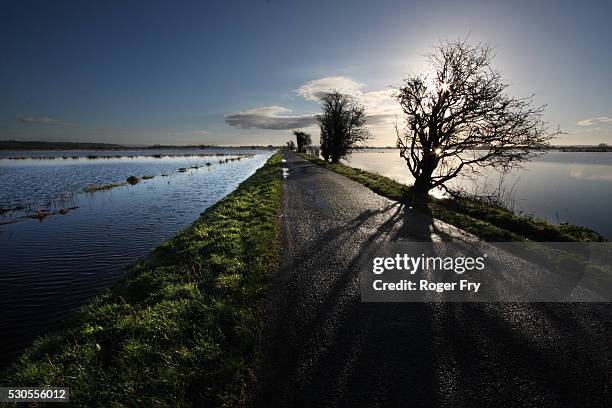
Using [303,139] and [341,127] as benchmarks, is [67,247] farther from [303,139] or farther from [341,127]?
[303,139]

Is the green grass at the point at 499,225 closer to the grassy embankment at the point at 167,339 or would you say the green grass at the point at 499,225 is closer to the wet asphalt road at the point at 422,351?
the wet asphalt road at the point at 422,351

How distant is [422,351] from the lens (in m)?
4.14

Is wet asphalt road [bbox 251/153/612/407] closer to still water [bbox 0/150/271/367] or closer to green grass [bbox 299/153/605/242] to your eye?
green grass [bbox 299/153/605/242]

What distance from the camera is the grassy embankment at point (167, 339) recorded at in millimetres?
3693

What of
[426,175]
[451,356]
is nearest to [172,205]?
[426,175]

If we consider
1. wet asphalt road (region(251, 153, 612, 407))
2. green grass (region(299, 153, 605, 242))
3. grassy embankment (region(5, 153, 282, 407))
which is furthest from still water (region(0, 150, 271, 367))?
green grass (region(299, 153, 605, 242))

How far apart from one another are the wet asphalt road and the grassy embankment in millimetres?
472

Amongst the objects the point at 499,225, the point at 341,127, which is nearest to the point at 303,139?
the point at 341,127

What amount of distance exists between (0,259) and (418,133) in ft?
67.7

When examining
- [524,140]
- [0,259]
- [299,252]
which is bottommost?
[0,259]

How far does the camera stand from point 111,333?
510 cm

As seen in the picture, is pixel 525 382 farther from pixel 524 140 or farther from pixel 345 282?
pixel 524 140

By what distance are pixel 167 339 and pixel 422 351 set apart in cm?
417

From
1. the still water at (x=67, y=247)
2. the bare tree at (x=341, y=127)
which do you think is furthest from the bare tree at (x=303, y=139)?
the still water at (x=67, y=247)
